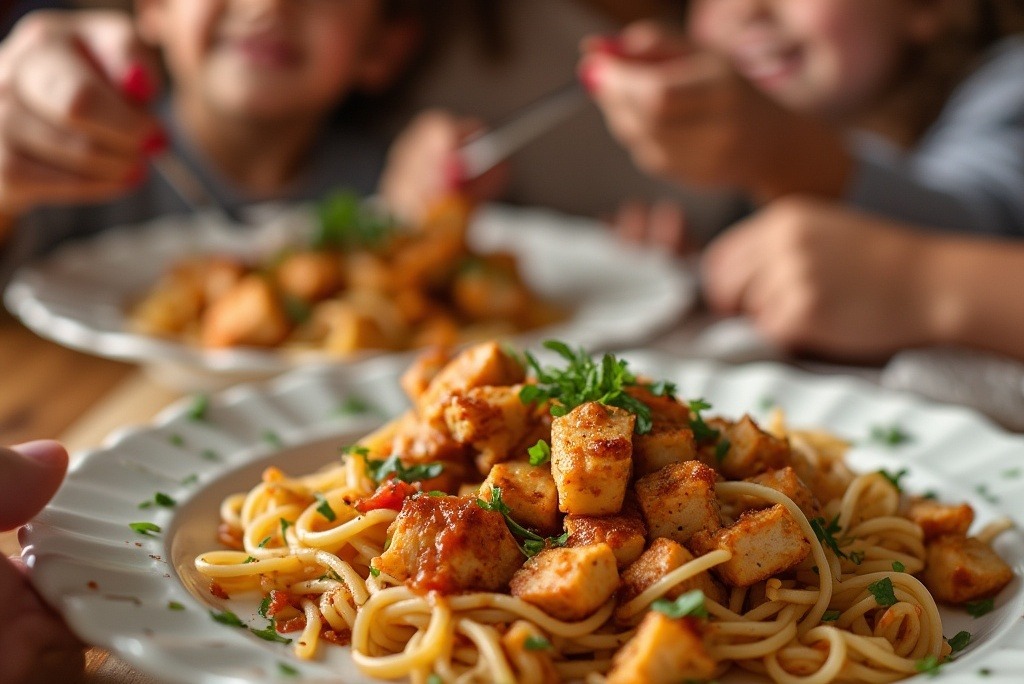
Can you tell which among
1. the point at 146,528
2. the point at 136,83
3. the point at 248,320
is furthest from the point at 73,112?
the point at 146,528

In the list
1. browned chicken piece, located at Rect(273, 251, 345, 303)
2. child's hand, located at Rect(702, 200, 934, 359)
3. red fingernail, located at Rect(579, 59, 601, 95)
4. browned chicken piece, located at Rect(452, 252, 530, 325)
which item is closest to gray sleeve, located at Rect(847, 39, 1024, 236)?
child's hand, located at Rect(702, 200, 934, 359)

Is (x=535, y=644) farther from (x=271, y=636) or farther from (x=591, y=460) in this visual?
(x=271, y=636)

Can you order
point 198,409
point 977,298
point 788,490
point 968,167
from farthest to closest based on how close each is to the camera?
point 968,167 → point 977,298 → point 198,409 → point 788,490

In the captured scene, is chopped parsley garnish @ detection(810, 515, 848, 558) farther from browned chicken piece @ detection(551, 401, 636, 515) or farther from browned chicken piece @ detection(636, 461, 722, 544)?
browned chicken piece @ detection(551, 401, 636, 515)

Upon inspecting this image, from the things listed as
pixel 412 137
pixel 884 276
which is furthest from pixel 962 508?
pixel 412 137

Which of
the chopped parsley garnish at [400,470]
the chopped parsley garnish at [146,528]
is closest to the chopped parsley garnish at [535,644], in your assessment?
the chopped parsley garnish at [400,470]
